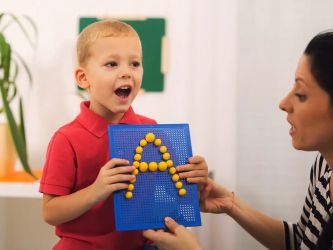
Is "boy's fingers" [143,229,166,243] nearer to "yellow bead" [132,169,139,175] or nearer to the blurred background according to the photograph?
"yellow bead" [132,169,139,175]

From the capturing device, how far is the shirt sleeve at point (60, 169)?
0.93 m

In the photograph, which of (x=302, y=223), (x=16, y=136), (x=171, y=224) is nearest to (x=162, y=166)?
(x=171, y=224)

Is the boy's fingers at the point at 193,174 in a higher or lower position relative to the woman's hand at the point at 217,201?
higher

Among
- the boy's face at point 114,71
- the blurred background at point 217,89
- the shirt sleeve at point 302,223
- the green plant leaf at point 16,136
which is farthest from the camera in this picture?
the blurred background at point 217,89

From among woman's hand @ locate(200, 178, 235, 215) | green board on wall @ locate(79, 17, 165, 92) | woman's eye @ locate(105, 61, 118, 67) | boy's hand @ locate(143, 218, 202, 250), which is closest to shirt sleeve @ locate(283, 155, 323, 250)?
woman's hand @ locate(200, 178, 235, 215)

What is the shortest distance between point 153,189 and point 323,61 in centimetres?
46

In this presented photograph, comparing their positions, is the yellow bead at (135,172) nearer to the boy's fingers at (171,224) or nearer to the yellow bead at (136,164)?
the yellow bead at (136,164)

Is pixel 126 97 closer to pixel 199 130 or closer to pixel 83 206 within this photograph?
pixel 83 206

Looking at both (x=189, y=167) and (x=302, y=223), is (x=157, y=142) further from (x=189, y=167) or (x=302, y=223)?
(x=302, y=223)

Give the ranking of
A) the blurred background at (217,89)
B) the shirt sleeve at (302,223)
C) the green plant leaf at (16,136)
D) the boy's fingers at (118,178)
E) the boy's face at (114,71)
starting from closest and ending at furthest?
the boy's fingers at (118,178) → the boy's face at (114,71) → the shirt sleeve at (302,223) → the green plant leaf at (16,136) → the blurred background at (217,89)

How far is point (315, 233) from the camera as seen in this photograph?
1.02 meters

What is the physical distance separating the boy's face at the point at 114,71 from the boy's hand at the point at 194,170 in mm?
200

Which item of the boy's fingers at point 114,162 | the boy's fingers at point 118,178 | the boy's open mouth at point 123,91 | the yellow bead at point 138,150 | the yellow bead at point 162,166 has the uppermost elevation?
the boy's open mouth at point 123,91

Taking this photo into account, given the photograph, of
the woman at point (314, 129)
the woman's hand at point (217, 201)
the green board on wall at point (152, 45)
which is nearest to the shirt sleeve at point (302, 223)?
the woman at point (314, 129)
